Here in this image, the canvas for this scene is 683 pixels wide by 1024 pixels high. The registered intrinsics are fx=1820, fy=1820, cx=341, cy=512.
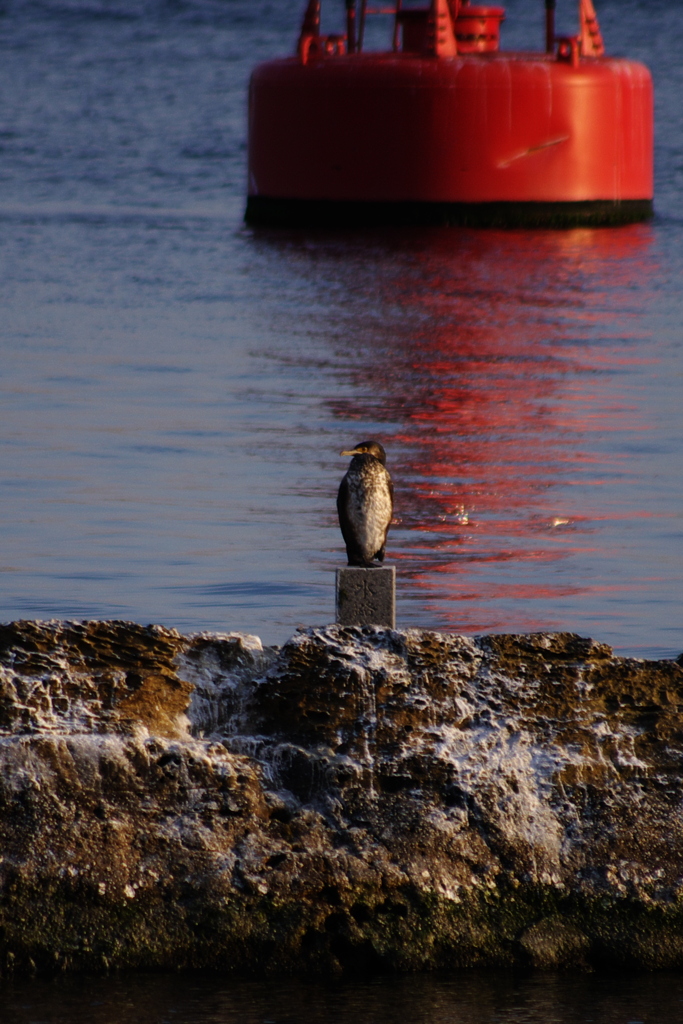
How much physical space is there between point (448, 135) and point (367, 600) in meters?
22.5

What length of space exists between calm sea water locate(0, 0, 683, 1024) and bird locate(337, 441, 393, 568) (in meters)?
1.75

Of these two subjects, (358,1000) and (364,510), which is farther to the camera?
(364,510)

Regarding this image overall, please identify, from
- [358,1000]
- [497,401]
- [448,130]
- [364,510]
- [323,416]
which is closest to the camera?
[358,1000]

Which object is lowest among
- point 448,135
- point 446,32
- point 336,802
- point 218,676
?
point 336,802

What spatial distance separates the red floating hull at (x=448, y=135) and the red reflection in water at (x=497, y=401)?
841 mm

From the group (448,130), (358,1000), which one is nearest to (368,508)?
(358,1000)

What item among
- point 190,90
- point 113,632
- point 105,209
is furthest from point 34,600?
point 190,90

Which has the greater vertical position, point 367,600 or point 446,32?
point 446,32

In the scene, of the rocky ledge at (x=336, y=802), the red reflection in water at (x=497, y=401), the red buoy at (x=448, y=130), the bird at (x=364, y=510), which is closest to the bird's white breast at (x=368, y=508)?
the bird at (x=364, y=510)

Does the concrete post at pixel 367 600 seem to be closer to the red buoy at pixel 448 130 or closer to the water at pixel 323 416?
the water at pixel 323 416

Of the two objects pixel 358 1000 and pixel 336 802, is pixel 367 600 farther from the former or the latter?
pixel 358 1000

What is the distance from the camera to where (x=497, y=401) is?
15797 millimetres

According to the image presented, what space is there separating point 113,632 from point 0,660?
0.35 metres

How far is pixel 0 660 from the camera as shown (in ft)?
18.3
